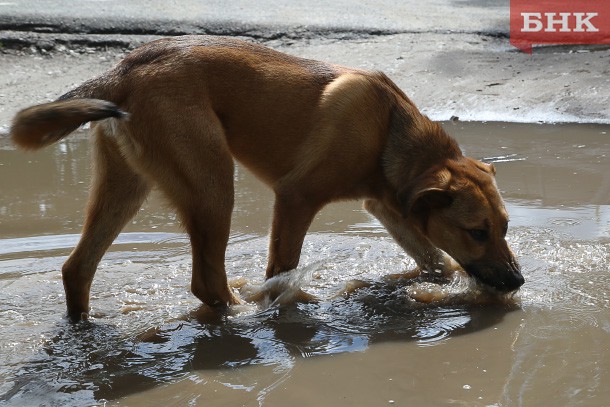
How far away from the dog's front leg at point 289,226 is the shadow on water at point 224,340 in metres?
0.28

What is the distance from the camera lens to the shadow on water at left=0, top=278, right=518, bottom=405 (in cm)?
392

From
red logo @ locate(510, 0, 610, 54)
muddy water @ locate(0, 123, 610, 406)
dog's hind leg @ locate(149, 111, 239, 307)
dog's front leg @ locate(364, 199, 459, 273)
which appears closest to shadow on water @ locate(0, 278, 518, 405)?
muddy water @ locate(0, 123, 610, 406)

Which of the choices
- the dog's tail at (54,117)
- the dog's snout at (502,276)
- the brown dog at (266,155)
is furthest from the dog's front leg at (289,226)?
the dog's tail at (54,117)

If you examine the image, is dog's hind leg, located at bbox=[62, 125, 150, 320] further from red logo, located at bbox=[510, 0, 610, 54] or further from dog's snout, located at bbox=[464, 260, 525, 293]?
red logo, located at bbox=[510, 0, 610, 54]

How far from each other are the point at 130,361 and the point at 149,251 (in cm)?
172

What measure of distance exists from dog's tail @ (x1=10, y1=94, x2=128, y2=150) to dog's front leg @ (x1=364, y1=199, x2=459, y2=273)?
190cm

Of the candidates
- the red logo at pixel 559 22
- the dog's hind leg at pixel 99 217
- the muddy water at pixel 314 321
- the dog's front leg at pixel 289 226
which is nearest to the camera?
the muddy water at pixel 314 321

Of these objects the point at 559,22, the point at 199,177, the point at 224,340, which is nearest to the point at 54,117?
the point at 199,177

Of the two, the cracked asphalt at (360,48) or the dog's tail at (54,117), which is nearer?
the dog's tail at (54,117)

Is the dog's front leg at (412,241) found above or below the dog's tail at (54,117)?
below

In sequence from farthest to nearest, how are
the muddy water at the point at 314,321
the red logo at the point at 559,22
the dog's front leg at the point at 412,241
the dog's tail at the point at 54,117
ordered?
the red logo at the point at 559,22, the dog's front leg at the point at 412,241, the dog's tail at the point at 54,117, the muddy water at the point at 314,321

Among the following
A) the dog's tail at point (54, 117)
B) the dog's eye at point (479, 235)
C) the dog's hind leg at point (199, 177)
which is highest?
the dog's tail at point (54, 117)

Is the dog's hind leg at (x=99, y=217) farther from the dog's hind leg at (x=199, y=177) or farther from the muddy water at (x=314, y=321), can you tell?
the dog's hind leg at (x=199, y=177)

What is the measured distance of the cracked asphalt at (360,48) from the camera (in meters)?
9.40
